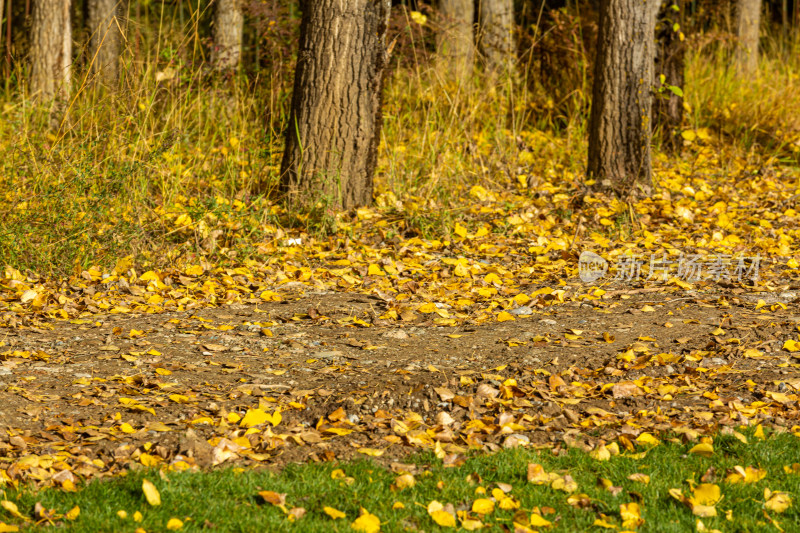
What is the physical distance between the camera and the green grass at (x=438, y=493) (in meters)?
2.73

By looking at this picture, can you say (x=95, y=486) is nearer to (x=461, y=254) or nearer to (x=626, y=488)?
(x=626, y=488)

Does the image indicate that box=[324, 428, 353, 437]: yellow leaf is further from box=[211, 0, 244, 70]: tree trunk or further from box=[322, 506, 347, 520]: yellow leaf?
box=[211, 0, 244, 70]: tree trunk

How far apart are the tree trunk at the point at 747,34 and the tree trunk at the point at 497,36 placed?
2.66 metres

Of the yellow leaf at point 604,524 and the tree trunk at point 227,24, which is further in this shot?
the tree trunk at point 227,24

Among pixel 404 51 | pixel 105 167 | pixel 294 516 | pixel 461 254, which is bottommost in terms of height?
pixel 294 516

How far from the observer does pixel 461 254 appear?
6.20 metres

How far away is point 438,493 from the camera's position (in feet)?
9.61

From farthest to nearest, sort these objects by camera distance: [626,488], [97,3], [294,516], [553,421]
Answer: [97,3] < [553,421] < [626,488] < [294,516]

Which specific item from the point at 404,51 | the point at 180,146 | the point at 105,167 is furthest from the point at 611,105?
the point at 105,167

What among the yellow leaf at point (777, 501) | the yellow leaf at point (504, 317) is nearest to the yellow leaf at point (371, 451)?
the yellow leaf at point (777, 501)

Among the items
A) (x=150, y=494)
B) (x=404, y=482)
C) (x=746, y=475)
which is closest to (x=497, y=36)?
(x=746, y=475)

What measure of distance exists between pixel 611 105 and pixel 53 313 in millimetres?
4548

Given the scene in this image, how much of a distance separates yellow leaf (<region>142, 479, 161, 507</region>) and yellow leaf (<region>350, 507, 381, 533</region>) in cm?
62

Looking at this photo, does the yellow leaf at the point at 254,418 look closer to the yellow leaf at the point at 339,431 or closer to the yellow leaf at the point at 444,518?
the yellow leaf at the point at 339,431
